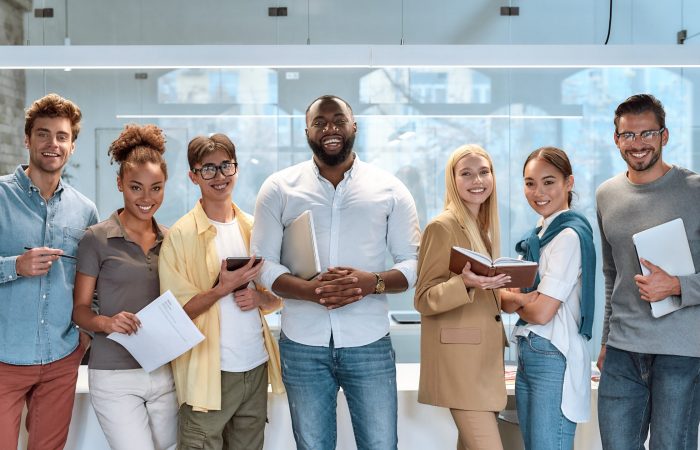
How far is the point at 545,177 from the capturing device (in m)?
2.60

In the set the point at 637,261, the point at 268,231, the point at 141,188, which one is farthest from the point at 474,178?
the point at 141,188

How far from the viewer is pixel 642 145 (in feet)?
8.39

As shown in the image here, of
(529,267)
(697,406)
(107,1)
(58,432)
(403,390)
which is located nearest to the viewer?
(529,267)

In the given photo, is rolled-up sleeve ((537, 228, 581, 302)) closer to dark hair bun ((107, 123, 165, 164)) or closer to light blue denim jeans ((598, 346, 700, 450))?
light blue denim jeans ((598, 346, 700, 450))

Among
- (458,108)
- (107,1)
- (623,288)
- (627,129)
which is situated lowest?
(623,288)

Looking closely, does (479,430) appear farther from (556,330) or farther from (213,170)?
(213,170)

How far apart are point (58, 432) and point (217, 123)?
2662 millimetres

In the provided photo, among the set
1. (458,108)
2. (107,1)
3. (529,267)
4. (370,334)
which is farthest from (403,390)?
(107,1)

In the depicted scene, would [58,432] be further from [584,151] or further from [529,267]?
[584,151]

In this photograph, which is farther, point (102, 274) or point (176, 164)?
point (176, 164)

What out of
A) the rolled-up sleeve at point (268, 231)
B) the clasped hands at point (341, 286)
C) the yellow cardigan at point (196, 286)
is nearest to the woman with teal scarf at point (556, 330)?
the clasped hands at point (341, 286)

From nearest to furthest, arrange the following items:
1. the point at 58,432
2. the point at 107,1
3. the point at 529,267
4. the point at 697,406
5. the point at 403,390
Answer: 1. the point at 529,267
2. the point at 697,406
3. the point at 58,432
4. the point at 403,390
5. the point at 107,1

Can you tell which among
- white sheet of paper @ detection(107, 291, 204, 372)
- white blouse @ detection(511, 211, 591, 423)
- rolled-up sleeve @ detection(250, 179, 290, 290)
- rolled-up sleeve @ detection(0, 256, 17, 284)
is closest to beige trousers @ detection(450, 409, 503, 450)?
white blouse @ detection(511, 211, 591, 423)

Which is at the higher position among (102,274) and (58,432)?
(102,274)
